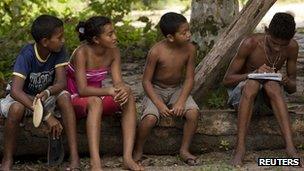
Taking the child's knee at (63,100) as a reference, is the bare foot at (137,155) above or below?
below

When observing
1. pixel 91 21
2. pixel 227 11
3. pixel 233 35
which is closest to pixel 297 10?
pixel 227 11

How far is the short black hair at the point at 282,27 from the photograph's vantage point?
4.89 m

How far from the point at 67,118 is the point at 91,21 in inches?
31.9

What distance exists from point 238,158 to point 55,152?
147 cm

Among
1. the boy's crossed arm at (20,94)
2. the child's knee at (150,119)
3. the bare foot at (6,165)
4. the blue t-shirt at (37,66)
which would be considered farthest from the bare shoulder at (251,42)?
the bare foot at (6,165)

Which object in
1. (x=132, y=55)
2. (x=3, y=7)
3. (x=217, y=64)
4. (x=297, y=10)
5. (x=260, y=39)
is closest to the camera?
(x=260, y=39)

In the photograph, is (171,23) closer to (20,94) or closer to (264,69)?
(264,69)

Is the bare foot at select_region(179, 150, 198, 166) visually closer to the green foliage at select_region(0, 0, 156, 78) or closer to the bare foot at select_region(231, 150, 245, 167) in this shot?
the bare foot at select_region(231, 150, 245, 167)

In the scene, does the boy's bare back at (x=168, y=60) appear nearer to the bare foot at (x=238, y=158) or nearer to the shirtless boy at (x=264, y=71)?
the shirtless boy at (x=264, y=71)

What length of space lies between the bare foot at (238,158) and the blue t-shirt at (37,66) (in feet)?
5.05

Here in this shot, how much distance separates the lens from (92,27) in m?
4.94

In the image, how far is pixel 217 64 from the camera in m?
5.67

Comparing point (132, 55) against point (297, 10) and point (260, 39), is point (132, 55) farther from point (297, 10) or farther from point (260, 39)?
point (297, 10)

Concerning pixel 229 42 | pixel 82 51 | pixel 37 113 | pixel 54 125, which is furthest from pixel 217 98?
pixel 37 113
